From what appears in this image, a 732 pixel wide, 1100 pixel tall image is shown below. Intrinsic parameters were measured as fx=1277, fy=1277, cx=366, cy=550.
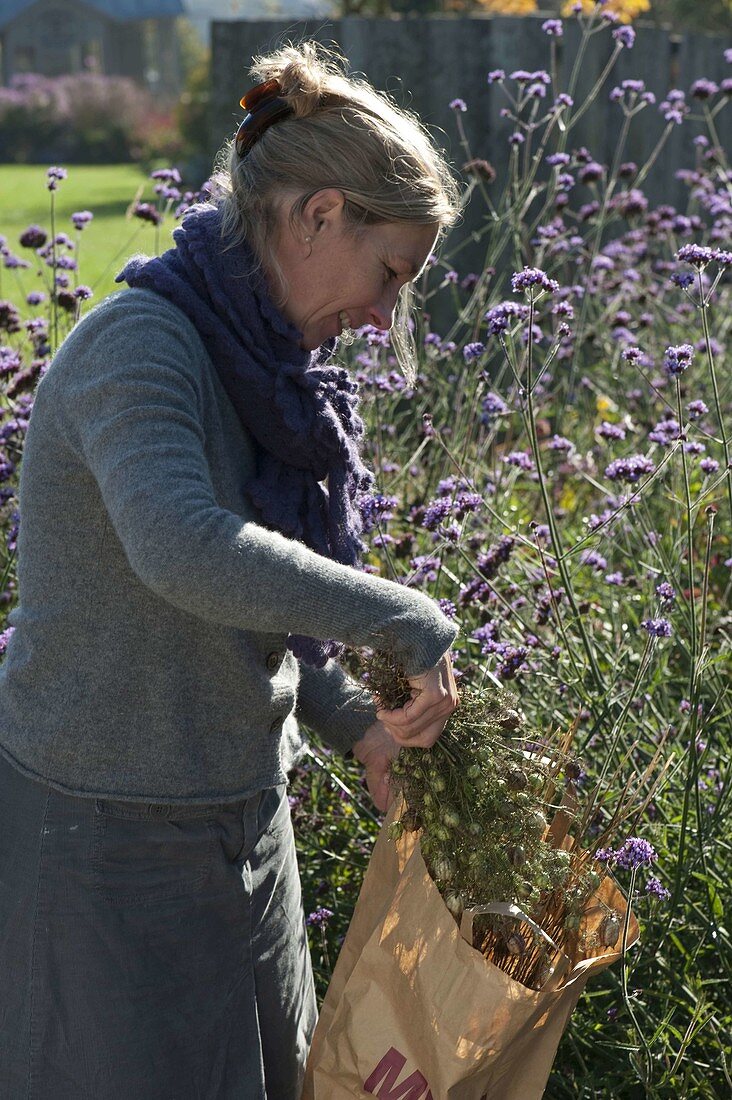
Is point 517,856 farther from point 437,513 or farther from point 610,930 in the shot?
point 437,513

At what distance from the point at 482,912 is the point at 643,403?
2.87m

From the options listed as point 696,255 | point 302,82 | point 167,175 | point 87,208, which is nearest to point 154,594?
point 302,82

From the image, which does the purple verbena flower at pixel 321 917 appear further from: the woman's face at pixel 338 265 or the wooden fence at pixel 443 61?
the wooden fence at pixel 443 61

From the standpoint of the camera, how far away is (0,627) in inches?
→ 112

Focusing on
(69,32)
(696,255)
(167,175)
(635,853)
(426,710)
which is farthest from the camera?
(69,32)

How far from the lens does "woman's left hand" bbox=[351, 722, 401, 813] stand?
208 centimetres

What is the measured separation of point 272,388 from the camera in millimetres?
1673

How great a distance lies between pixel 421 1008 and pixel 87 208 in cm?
1354

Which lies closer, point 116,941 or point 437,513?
point 116,941

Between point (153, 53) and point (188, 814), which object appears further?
point (153, 53)

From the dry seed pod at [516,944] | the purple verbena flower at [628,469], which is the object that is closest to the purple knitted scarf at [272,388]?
the dry seed pod at [516,944]

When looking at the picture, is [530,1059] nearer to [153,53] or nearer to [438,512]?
[438,512]

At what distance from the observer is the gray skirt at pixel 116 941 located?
172 centimetres

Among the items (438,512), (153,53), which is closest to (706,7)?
(438,512)
